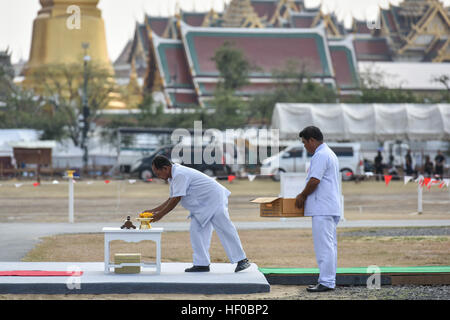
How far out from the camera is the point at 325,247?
877cm

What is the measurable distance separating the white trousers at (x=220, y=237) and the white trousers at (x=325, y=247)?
0.97 m

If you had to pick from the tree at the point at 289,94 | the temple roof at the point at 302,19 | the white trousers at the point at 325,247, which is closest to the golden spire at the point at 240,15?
the temple roof at the point at 302,19

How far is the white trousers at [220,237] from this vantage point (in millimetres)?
9398

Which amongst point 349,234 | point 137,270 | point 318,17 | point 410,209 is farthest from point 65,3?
point 137,270

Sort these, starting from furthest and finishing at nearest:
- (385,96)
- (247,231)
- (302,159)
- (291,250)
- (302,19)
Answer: (302,19)
(385,96)
(302,159)
(247,231)
(291,250)

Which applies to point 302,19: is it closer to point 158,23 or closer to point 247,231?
point 158,23

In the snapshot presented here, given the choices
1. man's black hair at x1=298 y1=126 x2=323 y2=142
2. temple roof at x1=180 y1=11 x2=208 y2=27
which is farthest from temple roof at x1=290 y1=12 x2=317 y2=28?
man's black hair at x1=298 y1=126 x2=323 y2=142

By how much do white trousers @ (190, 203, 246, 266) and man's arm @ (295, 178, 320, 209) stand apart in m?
0.89

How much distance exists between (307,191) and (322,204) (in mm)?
189

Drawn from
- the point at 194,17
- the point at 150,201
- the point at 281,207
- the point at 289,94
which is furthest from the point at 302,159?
the point at 194,17
